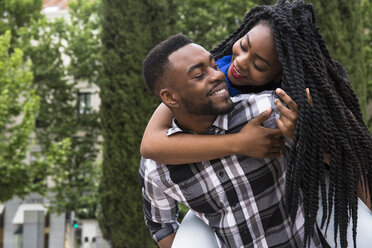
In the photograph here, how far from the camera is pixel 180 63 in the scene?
5.09 feet

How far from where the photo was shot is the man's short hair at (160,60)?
62.1 inches

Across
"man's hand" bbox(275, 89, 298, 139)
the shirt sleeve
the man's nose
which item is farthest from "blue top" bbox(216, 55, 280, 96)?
the shirt sleeve

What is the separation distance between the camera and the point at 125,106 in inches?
316

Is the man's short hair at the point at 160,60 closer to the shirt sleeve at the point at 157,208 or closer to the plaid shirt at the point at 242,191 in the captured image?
the plaid shirt at the point at 242,191

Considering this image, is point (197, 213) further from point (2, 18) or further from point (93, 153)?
point (2, 18)

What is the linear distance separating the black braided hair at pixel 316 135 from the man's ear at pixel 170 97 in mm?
334

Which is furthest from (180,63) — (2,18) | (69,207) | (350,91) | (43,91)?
(2,18)

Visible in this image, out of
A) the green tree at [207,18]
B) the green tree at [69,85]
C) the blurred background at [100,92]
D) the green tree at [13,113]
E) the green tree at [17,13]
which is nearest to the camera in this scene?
the blurred background at [100,92]

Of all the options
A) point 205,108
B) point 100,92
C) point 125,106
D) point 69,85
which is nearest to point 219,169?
point 205,108

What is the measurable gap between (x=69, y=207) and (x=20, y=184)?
279 centimetres

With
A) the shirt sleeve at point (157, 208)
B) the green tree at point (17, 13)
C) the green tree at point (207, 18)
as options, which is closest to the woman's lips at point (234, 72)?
the shirt sleeve at point (157, 208)

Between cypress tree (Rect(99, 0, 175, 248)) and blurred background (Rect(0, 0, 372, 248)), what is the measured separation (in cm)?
2

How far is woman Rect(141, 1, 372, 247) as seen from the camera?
4.80ft

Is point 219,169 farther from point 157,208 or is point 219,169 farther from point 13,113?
point 13,113
